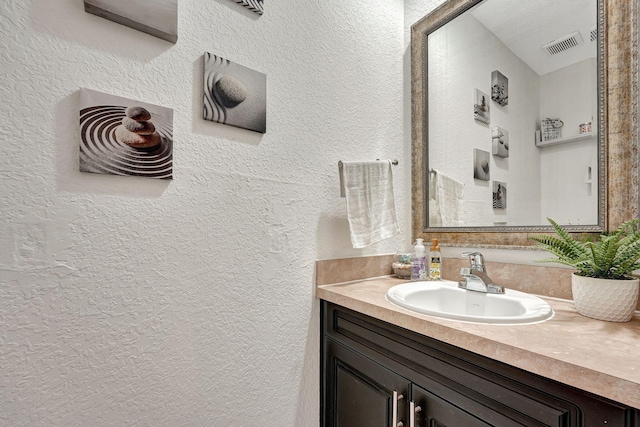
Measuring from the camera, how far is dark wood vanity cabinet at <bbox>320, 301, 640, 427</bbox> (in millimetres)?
551

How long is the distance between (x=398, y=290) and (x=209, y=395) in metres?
0.68

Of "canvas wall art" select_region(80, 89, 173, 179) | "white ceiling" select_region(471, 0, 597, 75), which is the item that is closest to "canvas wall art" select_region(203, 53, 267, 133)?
"canvas wall art" select_region(80, 89, 173, 179)

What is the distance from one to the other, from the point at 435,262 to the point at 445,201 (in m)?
0.28

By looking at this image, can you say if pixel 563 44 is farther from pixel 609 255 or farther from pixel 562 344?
pixel 562 344

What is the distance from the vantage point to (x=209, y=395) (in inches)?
34.9

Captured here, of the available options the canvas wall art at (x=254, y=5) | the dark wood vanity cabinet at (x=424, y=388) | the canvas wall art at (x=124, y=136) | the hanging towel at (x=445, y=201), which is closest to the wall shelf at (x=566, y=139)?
the hanging towel at (x=445, y=201)

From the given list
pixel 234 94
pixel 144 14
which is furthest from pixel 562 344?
pixel 144 14

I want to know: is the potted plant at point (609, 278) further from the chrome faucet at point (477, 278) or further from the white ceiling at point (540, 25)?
the white ceiling at point (540, 25)

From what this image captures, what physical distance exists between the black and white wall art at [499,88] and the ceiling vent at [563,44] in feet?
0.48

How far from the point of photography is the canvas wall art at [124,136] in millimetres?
712

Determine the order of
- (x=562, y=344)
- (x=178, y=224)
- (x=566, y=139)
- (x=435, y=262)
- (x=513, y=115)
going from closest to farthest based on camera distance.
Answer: (x=562, y=344)
(x=178, y=224)
(x=566, y=139)
(x=513, y=115)
(x=435, y=262)

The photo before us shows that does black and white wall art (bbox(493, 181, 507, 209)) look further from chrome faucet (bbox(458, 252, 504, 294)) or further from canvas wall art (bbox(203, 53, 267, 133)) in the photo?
canvas wall art (bbox(203, 53, 267, 133))

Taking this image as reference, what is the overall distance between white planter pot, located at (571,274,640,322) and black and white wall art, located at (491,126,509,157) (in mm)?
533

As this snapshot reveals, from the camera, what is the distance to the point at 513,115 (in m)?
1.09
